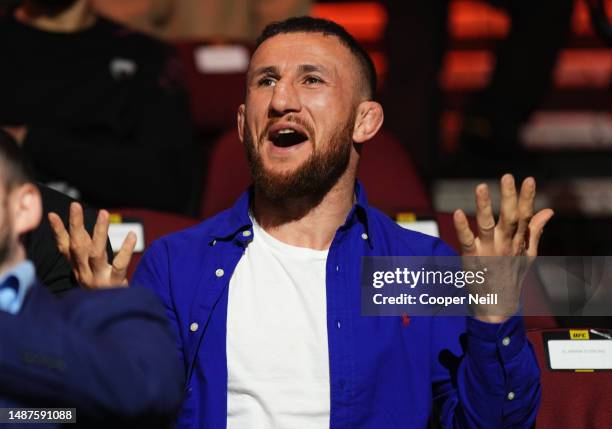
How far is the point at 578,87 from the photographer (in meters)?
3.47

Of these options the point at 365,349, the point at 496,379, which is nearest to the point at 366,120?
the point at 365,349

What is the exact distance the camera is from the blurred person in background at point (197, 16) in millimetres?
3221

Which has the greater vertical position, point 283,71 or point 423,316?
point 283,71

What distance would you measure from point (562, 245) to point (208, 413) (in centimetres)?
145

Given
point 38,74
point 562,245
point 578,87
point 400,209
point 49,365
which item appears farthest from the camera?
point 578,87

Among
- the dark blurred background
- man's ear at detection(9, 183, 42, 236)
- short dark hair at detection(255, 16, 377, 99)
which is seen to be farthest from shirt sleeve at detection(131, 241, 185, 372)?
the dark blurred background

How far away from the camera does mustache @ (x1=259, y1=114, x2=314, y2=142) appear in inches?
63.3

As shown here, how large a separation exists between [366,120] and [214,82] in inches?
47.5

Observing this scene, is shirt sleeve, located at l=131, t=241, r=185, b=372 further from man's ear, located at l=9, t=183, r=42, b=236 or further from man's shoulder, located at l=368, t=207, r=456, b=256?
man's ear, located at l=9, t=183, r=42, b=236

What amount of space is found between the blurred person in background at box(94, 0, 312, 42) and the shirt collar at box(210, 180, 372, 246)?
1626 millimetres

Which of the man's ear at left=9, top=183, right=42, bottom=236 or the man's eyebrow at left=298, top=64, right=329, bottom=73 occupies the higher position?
the man's eyebrow at left=298, top=64, right=329, bottom=73

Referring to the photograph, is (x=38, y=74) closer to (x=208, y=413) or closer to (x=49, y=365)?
(x=208, y=413)

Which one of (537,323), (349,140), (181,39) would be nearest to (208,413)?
(349,140)

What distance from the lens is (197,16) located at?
10.6ft
